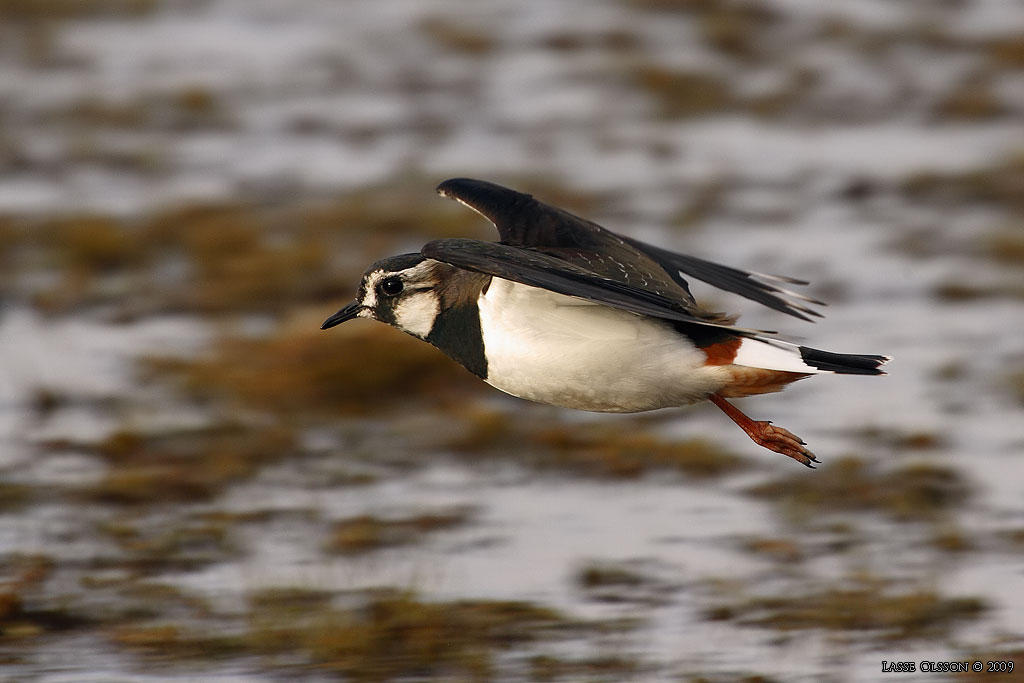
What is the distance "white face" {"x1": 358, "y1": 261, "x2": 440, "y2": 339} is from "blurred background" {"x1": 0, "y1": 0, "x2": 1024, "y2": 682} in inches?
64.1

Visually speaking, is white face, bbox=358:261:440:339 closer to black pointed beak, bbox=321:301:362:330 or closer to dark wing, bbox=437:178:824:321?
black pointed beak, bbox=321:301:362:330

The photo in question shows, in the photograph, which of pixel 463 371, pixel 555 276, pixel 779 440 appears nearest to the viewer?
pixel 555 276

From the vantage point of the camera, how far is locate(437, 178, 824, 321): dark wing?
689 cm

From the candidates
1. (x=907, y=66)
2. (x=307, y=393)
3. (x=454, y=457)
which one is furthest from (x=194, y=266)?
(x=907, y=66)

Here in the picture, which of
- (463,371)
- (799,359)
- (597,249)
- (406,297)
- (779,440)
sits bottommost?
(779,440)

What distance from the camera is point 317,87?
60.9 feet

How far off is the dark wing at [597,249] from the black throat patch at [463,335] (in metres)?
0.37

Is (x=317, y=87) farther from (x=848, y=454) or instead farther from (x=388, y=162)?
(x=848, y=454)

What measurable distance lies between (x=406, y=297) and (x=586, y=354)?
0.85 metres

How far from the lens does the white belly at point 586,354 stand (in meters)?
6.65

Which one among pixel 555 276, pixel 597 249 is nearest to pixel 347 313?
pixel 597 249

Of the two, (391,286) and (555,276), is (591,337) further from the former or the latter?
(391,286)

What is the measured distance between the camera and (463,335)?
22.6ft

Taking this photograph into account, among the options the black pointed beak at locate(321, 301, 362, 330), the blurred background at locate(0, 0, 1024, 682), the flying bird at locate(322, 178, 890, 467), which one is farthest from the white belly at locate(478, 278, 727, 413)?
the blurred background at locate(0, 0, 1024, 682)
